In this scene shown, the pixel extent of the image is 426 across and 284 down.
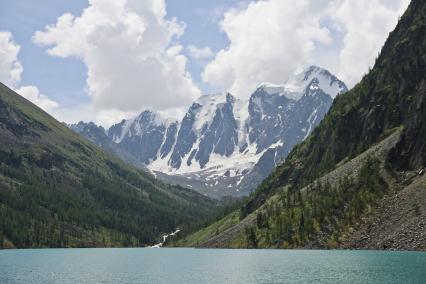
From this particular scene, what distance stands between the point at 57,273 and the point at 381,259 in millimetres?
76943

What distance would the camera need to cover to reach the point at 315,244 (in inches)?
7598

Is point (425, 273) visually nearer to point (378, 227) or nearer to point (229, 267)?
point (229, 267)

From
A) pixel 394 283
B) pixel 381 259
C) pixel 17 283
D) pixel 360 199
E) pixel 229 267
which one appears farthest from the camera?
pixel 360 199

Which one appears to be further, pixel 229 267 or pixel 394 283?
pixel 229 267

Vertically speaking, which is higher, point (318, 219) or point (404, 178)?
point (404, 178)

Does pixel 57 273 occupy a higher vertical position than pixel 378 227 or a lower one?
lower

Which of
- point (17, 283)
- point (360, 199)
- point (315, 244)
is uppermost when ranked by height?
point (360, 199)

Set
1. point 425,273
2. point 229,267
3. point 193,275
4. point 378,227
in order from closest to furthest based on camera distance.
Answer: point 425,273 → point 193,275 → point 229,267 → point 378,227

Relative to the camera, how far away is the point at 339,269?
112 metres

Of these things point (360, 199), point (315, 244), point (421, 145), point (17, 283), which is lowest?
point (17, 283)

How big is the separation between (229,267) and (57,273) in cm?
4212

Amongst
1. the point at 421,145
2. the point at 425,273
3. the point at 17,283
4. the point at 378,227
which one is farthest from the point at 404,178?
the point at 17,283

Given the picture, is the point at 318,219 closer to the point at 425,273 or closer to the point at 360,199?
the point at 360,199

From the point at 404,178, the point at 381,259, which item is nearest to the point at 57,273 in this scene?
the point at 381,259
